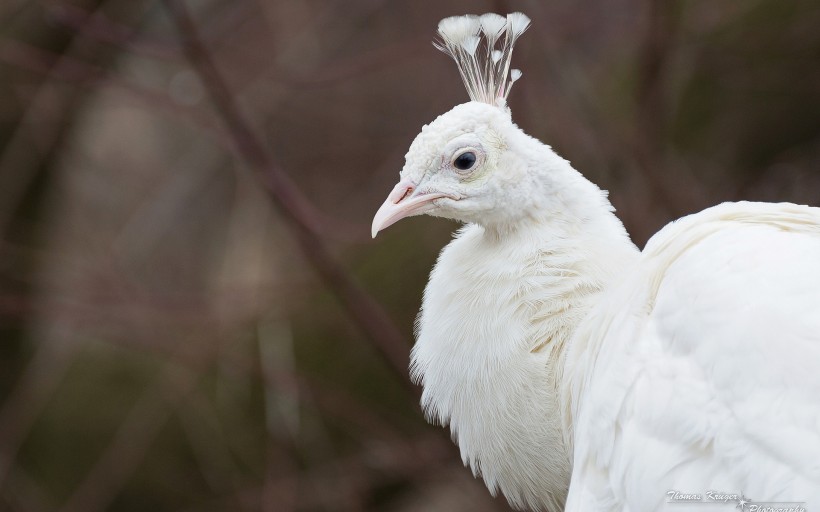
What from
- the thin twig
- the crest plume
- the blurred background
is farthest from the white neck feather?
the blurred background

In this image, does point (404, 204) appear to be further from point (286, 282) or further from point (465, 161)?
point (286, 282)

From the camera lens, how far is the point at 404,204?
86.0 inches

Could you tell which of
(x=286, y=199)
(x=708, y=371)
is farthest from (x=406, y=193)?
(x=286, y=199)

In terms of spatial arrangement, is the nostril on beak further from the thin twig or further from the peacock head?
the thin twig

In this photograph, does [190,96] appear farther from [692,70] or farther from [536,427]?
[536,427]

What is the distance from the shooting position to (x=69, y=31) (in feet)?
11.9

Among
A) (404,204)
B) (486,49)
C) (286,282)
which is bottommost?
(286,282)

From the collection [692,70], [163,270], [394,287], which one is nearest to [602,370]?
[394,287]

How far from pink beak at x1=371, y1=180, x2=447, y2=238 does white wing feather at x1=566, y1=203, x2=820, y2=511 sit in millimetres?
452

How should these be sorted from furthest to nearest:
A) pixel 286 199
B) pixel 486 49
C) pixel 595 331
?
pixel 286 199, pixel 486 49, pixel 595 331

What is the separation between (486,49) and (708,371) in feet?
3.29

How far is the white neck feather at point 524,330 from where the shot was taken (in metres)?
2.04

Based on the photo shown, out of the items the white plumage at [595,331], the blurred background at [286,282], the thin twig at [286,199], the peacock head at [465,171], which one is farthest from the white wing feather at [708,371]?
the blurred background at [286,282]

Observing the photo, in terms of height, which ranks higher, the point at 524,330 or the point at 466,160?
the point at 466,160
